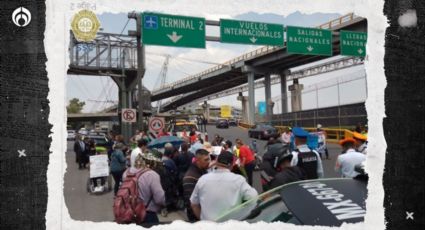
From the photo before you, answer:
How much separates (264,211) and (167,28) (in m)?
1.46

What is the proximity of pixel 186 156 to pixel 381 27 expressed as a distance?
613cm

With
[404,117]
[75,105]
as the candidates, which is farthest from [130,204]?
[404,117]

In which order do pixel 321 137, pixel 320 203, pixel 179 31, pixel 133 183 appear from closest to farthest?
1. pixel 320 203
2. pixel 179 31
3. pixel 133 183
4. pixel 321 137

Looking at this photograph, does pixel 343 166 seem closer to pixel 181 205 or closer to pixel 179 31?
pixel 179 31

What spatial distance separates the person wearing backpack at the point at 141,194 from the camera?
4.01 m

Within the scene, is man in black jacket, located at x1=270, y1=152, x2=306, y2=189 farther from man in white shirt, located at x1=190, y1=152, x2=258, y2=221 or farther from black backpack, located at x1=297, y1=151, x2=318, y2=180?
man in white shirt, located at x1=190, y1=152, x2=258, y2=221

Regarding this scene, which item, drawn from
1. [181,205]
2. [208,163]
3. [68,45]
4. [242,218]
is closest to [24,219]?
[68,45]

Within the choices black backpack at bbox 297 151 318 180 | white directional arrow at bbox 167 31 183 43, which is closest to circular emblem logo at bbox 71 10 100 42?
white directional arrow at bbox 167 31 183 43

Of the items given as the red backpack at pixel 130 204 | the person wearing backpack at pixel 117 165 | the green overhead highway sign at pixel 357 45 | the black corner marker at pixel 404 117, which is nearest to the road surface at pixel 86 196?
the red backpack at pixel 130 204

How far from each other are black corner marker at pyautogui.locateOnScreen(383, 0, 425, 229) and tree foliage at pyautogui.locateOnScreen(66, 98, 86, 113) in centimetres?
186

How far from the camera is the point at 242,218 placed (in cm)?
273

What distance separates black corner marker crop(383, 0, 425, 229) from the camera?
2316 millimetres

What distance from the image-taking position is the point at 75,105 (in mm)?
2631

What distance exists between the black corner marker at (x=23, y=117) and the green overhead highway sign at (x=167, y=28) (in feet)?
2.32
